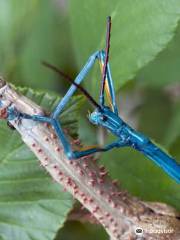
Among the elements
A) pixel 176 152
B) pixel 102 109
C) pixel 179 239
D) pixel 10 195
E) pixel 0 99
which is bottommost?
pixel 179 239

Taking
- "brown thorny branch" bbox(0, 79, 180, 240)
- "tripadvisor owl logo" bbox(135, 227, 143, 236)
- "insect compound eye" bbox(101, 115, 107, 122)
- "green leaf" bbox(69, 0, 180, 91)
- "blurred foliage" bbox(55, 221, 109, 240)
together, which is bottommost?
"blurred foliage" bbox(55, 221, 109, 240)

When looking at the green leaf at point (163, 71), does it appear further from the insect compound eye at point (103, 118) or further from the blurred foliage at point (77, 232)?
the insect compound eye at point (103, 118)

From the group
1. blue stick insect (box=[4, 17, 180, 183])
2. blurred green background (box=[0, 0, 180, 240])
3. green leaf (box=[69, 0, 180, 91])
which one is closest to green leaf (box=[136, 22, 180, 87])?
blurred green background (box=[0, 0, 180, 240])

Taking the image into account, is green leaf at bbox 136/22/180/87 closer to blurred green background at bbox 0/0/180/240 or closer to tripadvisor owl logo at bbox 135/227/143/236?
blurred green background at bbox 0/0/180/240

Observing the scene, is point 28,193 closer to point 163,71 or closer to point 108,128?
point 108,128

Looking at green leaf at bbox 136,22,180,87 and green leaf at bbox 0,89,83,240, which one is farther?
green leaf at bbox 136,22,180,87

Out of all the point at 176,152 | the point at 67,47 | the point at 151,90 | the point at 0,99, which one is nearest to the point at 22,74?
the point at 67,47

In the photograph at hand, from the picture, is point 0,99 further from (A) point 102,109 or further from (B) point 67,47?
(B) point 67,47
